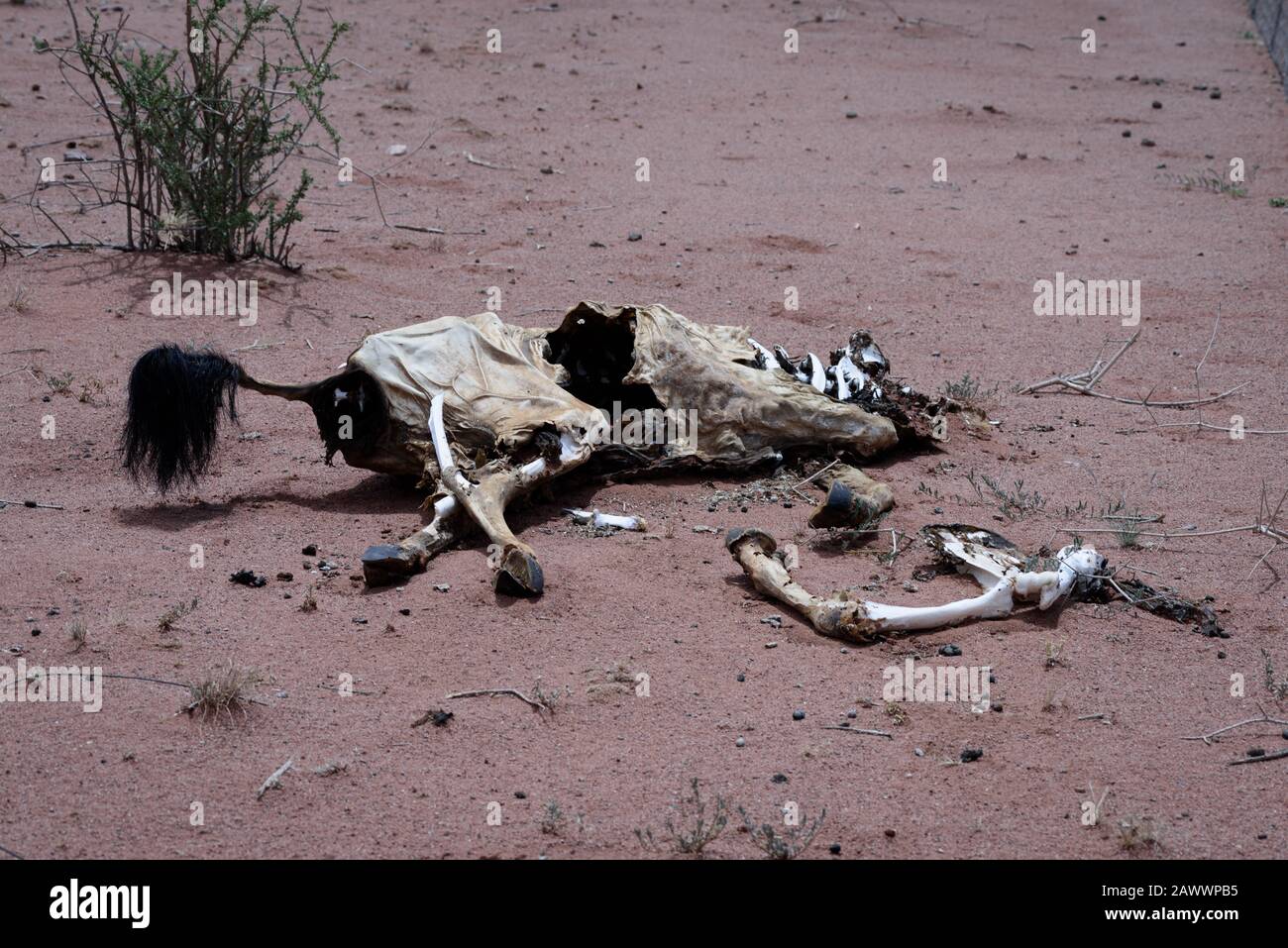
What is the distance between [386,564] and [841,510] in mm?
1711

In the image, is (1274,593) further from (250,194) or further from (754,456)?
(250,194)

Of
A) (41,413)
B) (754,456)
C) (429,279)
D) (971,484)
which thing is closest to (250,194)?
(429,279)

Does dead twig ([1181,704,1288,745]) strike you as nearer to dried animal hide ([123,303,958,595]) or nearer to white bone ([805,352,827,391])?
dried animal hide ([123,303,958,595])

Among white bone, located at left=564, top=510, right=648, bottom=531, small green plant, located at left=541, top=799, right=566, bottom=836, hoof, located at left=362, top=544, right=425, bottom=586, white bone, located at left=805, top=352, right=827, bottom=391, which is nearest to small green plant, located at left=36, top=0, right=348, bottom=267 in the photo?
white bone, located at left=805, top=352, right=827, bottom=391

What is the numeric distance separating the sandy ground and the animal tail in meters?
0.30

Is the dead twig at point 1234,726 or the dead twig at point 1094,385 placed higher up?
the dead twig at point 1094,385

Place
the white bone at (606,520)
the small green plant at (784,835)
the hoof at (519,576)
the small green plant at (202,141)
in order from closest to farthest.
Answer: the small green plant at (784,835), the hoof at (519,576), the white bone at (606,520), the small green plant at (202,141)

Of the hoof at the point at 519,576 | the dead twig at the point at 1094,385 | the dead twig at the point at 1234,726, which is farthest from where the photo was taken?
the dead twig at the point at 1094,385

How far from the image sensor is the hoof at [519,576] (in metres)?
4.32

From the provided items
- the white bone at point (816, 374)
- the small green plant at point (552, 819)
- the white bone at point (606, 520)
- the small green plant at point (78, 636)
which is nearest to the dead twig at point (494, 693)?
the small green plant at point (552, 819)

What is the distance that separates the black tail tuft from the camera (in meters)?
4.70

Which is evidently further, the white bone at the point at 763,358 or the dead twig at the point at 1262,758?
the white bone at the point at 763,358

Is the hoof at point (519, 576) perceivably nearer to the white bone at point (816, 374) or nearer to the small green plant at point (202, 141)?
the white bone at point (816, 374)

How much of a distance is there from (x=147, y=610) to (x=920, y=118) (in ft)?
34.1
